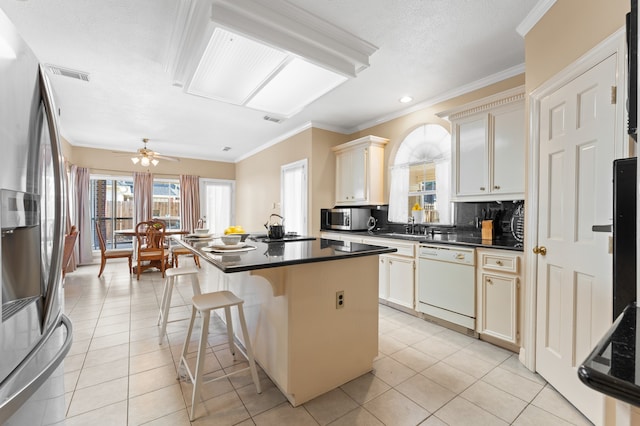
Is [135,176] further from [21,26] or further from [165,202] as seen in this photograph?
[21,26]

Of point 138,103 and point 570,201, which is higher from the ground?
point 138,103

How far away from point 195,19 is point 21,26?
4.74ft

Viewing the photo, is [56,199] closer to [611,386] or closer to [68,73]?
[611,386]

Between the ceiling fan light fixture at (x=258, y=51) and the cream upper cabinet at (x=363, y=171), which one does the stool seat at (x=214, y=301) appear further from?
the cream upper cabinet at (x=363, y=171)

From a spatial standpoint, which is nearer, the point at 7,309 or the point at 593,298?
the point at 7,309

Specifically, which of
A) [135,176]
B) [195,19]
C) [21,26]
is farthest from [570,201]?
[135,176]

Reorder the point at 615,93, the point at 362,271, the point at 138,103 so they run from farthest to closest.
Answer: the point at 138,103
the point at 362,271
the point at 615,93

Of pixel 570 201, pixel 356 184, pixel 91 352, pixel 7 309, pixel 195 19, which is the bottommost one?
pixel 91 352

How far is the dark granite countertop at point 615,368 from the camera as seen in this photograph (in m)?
0.44

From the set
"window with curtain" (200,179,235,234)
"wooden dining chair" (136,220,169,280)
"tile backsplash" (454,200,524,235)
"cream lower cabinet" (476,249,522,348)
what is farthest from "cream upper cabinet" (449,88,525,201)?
"window with curtain" (200,179,235,234)

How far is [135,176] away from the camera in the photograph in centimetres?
661

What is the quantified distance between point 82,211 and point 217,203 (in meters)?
2.89

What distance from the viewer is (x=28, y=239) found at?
0.70 meters

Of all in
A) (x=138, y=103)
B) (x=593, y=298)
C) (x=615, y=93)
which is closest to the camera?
(x=615, y=93)
